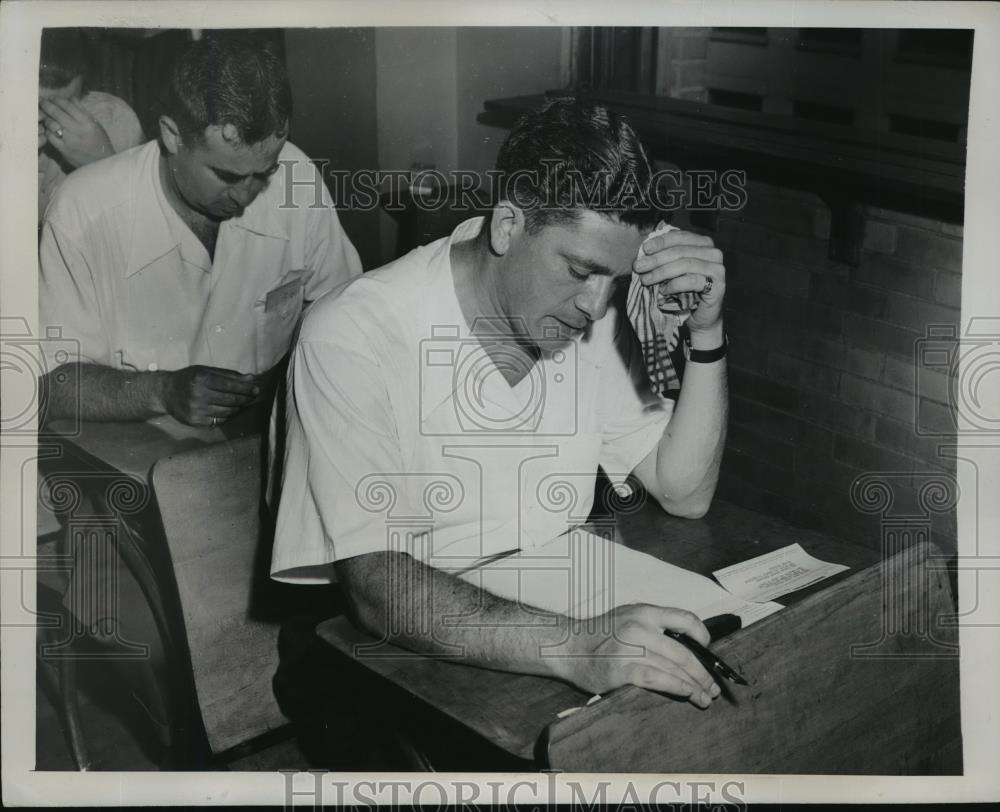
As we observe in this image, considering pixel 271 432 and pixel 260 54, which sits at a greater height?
pixel 260 54

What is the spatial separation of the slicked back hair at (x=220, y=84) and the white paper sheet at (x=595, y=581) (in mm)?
957

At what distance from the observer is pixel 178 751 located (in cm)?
205

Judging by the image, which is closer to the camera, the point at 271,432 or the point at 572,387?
the point at 271,432

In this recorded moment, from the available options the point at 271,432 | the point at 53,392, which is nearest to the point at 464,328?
the point at 271,432

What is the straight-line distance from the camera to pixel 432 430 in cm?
199

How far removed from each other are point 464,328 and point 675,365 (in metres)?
0.45

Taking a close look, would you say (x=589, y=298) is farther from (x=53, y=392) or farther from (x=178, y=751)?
(x=178, y=751)

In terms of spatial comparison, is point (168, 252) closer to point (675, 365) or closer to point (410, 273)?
point (410, 273)

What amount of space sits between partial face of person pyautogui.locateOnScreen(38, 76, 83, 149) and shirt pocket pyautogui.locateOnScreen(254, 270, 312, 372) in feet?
1.61

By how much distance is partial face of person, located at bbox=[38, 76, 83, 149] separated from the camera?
6.48 ft

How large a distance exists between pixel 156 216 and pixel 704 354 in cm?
108

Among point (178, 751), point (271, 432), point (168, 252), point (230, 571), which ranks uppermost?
point (168, 252)

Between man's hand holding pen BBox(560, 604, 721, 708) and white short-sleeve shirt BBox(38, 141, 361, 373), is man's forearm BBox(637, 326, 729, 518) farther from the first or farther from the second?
white short-sleeve shirt BBox(38, 141, 361, 373)

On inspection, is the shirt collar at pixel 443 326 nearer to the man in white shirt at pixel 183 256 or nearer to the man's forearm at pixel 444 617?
the man in white shirt at pixel 183 256
